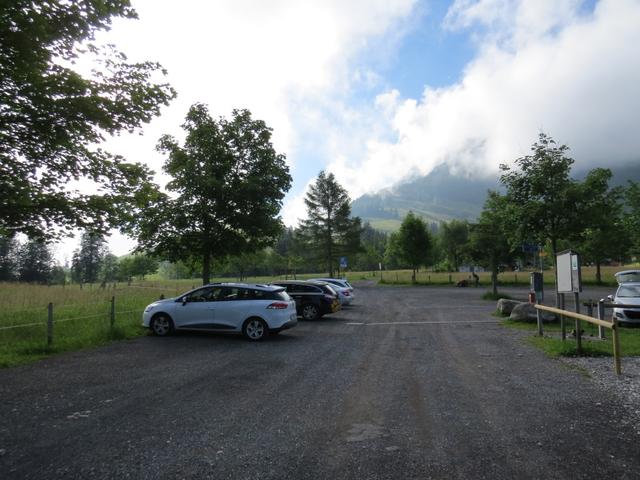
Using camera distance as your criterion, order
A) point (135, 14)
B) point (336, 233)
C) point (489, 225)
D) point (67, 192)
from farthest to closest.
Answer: point (336, 233) < point (489, 225) < point (67, 192) < point (135, 14)

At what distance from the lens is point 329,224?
5597 centimetres

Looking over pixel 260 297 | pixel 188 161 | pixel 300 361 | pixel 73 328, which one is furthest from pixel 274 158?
pixel 300 361

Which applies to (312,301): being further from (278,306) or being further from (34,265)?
(34,265)

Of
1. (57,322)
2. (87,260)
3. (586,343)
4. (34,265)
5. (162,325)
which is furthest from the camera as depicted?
(87,260)

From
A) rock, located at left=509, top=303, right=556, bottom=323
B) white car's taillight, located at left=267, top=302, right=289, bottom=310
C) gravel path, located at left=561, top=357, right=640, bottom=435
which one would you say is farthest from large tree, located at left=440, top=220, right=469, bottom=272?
gravel path, located at left=561, top=357, right=640, bottom=435

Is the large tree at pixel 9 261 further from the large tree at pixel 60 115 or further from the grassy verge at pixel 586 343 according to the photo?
the grassy verge at pixel 586 343

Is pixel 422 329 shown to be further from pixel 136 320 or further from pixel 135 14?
pixel 135 14

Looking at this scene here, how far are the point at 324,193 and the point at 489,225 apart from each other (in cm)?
3016

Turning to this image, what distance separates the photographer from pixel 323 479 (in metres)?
3.58

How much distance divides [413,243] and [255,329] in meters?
43.7

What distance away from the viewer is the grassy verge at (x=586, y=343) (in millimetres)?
9164

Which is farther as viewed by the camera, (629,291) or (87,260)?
(87,260)

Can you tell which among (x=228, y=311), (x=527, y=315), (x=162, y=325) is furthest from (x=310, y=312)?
(x=527, y=315)

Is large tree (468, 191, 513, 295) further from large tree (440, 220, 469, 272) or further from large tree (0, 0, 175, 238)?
large tree (440, 220, 469, 272)
